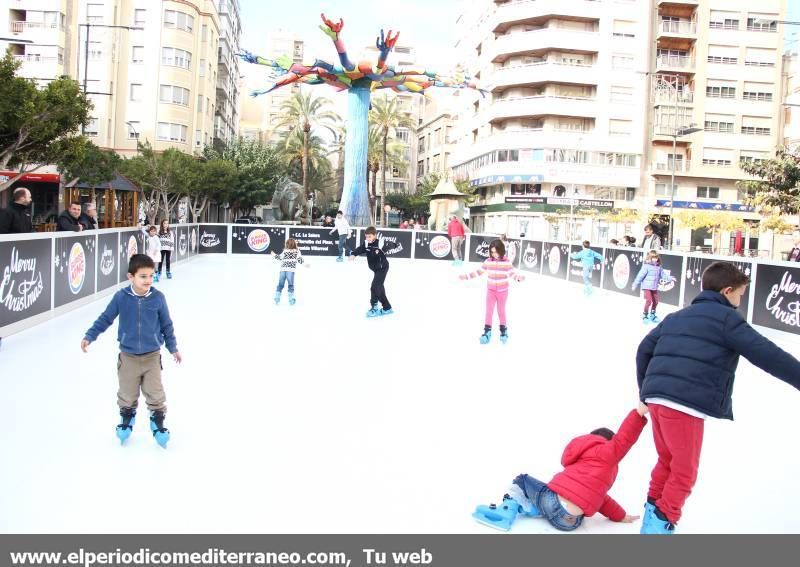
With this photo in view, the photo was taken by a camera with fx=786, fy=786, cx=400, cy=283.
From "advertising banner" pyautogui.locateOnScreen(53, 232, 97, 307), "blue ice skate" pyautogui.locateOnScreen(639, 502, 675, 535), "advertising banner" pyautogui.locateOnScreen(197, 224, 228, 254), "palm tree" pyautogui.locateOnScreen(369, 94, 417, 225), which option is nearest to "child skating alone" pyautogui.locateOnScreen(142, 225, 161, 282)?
"advertising banner" pyautogui.locateOnScreen(53, 232, 97, 307)

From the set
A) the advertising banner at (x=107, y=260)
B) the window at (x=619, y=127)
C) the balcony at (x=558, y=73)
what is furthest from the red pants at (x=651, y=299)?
the window at (x=619, y=127)

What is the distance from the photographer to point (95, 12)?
4766 centimetres

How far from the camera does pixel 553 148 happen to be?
57.4 m

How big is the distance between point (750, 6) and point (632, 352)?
5728cm

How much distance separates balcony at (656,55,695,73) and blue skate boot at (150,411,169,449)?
2341 inches

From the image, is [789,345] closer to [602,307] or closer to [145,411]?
[602,307]

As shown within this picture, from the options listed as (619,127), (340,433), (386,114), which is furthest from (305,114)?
(340,433)

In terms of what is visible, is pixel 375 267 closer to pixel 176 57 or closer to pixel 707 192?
pixel 176 57

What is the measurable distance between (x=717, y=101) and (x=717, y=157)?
4.15 meters

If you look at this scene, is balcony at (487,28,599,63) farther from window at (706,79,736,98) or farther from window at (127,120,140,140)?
window at (127,120,140,140)

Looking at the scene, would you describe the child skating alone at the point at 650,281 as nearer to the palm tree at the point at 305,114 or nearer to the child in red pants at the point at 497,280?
the child in red pants at the point at 497,280

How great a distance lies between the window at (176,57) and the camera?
167 feet

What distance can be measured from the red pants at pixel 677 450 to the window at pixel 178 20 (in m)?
52.6

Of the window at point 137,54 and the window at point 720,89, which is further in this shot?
the window at point 720,89
